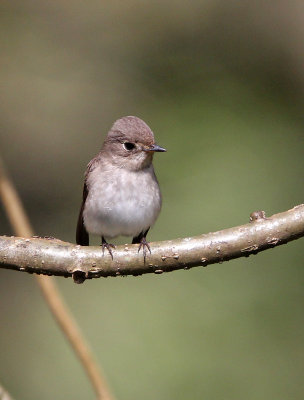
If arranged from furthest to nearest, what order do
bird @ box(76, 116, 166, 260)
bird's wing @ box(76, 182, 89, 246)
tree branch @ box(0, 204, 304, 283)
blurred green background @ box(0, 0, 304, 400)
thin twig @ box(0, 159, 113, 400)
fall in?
blurred green background @ box(0, 0, 304, 400) < bird's wing @ box(76, 182, 89, 246) < bird @ box(76, 116, 166, 260) < thin twig @ box(0, 159, 113, 400) < tree branch @ box(0, 204, 304, 283)

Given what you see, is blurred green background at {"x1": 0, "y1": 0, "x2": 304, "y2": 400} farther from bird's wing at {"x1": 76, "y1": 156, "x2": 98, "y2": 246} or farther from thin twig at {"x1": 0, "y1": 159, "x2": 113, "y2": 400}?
thin twig at {"x1": 0, "y1": 159, "x2": 113, "y2": 400}

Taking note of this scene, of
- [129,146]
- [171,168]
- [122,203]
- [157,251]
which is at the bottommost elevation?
[157,251]

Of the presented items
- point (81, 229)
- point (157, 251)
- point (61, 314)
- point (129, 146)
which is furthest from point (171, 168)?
point (157, 251)

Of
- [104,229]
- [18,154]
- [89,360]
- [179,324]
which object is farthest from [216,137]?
[89,360]

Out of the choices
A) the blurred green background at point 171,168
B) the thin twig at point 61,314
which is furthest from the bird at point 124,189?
the blurred green background at point 171,168

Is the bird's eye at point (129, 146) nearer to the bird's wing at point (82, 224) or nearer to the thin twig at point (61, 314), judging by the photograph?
the bird's wing at point (82, 224)

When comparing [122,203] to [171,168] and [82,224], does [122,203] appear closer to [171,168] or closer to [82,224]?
[82,224]

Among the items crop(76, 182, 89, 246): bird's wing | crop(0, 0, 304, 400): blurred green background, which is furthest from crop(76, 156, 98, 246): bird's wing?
crop(0, 0, 304, 400): blurred green background
